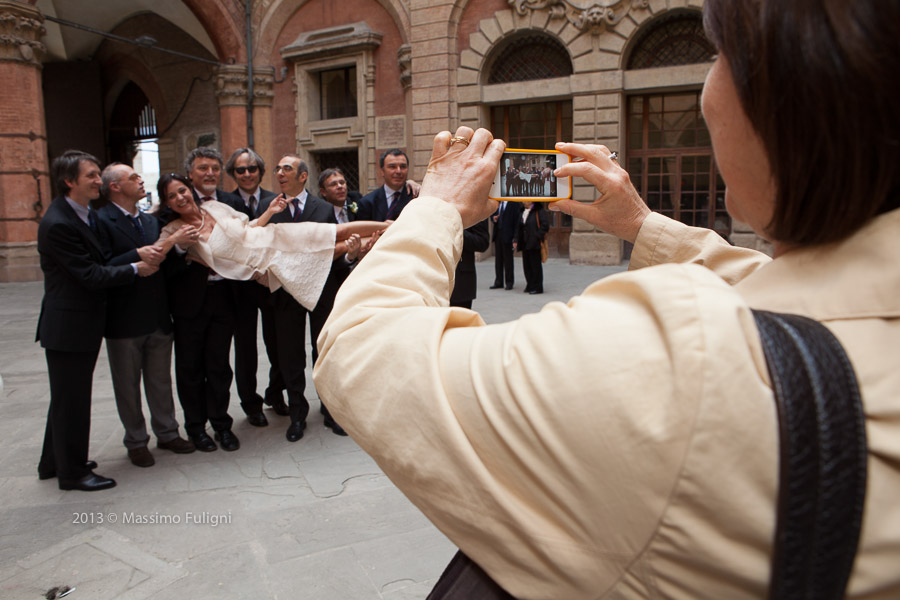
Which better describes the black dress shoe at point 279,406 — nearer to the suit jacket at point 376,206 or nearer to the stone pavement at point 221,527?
the stone pavement at point 221,527

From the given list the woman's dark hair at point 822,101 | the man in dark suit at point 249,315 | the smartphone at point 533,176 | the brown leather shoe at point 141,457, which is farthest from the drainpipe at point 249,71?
the woman's dark hair at point 822,101

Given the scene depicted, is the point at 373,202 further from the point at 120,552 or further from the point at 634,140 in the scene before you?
the point at 634,140

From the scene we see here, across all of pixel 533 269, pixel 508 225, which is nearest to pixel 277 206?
pixel 533 269

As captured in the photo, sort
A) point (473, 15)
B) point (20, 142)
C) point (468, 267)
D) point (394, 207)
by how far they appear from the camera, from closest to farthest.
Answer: point (468, 267) < point (394, 207) < point (20, 142) < point (473, 15)

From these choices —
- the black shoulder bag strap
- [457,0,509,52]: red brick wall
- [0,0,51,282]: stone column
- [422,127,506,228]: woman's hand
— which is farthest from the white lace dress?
[457,0,509,52]: red brick wall

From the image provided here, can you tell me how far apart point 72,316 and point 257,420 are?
1.59 m

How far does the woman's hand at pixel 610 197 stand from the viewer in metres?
1.27

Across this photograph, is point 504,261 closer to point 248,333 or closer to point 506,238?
point 506,238

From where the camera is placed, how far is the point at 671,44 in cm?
1318

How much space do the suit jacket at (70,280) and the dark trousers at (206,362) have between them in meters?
0.75

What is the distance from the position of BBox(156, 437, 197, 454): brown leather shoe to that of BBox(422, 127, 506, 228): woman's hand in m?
3.95

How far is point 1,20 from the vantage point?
40.3 feet

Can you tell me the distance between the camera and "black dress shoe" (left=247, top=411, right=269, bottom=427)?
16.2 ft

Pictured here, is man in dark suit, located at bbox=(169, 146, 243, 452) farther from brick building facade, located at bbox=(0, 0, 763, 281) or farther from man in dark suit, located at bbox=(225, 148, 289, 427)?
brick building facade, located at bbox=(0, 0, 763, 281)
